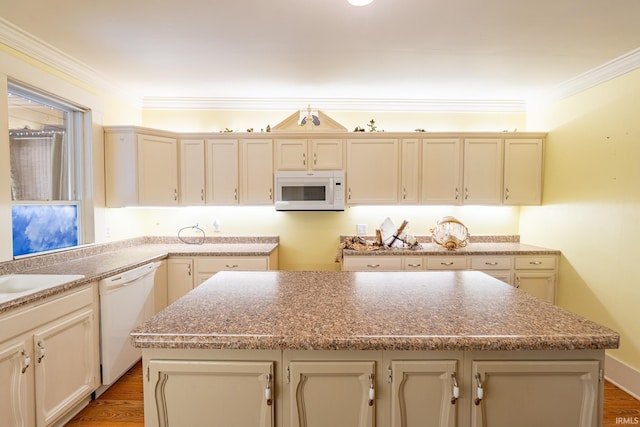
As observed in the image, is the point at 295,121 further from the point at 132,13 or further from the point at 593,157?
the point at 593,157

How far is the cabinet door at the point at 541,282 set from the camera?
3.03 meters

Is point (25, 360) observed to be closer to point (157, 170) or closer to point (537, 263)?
point (157, 170)

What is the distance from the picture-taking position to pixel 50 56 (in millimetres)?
2324

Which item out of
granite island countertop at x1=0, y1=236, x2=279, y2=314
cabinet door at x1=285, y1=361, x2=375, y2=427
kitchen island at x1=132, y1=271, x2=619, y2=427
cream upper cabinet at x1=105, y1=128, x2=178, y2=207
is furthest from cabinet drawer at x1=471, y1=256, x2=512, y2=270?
cream upper cabinet at x1=105, y1=128, x2=178, y2=207

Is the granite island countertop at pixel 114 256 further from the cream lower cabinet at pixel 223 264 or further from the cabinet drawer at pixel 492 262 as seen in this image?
the cabinet drawer at pixel 492 262

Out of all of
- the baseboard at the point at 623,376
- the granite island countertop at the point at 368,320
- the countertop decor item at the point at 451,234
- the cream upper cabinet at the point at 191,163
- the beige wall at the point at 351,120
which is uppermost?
the beige wall at the point at 351,120

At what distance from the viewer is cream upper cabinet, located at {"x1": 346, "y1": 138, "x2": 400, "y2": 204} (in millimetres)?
3242

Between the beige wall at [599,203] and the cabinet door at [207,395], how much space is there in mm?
2924

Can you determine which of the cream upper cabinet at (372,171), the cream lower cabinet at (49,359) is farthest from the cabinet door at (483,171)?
the cream lower cabinet at (49,359)

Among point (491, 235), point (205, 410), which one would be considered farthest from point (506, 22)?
point (205, 410)

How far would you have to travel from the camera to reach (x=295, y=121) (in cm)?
329

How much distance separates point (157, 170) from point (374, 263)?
242cm

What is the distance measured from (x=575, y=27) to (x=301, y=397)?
9.12 feet

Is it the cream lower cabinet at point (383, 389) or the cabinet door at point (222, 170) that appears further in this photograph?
the cabinet door at point (222, 170)
